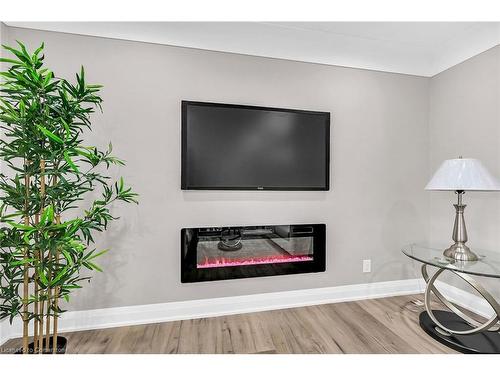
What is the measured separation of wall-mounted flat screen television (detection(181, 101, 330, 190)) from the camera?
2225 millimetres

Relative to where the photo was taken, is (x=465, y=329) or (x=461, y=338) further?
(x=465, y=329)

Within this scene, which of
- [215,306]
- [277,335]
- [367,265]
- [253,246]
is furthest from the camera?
[367,265]

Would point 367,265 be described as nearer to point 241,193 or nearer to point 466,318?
point 466,318

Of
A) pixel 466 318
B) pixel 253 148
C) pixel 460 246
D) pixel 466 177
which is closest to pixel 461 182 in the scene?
pixel 466 177

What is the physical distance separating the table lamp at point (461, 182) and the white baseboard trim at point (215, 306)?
83 centimetres

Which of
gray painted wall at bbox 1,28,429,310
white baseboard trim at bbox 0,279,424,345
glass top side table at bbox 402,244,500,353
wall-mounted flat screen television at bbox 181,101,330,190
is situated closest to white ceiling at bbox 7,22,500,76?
gray painted wall at bbox 1,28,429,310

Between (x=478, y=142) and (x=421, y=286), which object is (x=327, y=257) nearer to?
(x=421, y=286)

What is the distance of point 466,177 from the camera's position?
192 cm

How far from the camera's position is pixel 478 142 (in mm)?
2354

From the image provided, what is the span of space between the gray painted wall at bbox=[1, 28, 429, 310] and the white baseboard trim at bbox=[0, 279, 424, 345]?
6 cm

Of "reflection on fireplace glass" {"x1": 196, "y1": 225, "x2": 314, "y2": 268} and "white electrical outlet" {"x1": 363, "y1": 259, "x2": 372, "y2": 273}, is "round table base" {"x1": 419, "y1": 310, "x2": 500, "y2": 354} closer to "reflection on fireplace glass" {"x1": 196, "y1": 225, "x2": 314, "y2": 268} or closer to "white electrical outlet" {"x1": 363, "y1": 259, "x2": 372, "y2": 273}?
"white electrical outlet" {"x1": 363, "y1": 259, "x2": 372, "y2": 273}

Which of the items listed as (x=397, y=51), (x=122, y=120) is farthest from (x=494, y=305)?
(x=122, y=120)

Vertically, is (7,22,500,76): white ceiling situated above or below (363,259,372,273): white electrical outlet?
above

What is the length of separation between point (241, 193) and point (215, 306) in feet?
3.23
